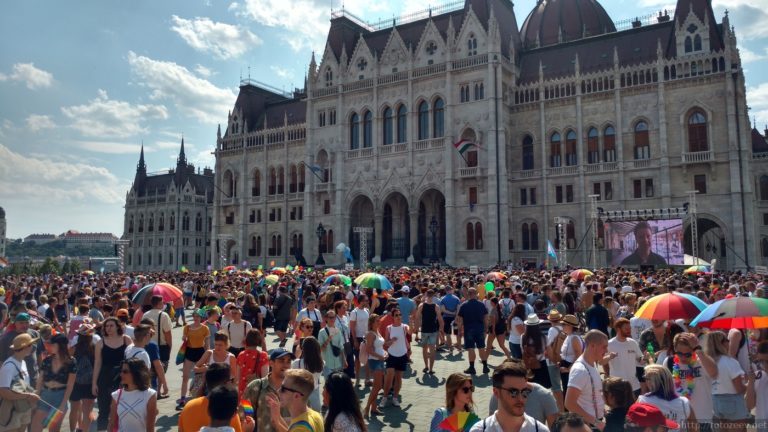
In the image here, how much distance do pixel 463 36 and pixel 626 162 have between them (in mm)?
16214

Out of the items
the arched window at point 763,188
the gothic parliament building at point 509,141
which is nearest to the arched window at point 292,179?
the gothic parliament building at point 509,141

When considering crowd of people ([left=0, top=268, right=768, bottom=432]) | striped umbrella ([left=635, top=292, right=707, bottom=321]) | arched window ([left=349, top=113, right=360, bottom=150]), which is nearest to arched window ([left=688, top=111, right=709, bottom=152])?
arched window ([left=349, top=113, right=360, bottom=150])

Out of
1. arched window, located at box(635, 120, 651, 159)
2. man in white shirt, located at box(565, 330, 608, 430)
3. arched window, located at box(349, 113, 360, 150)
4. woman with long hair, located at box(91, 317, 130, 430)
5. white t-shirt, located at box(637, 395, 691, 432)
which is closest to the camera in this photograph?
white t-shirt, located at box(637, 395, 691, 432)

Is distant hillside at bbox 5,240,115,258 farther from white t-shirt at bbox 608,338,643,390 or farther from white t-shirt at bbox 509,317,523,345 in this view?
white t-shirt at bbox 608,338,643,390

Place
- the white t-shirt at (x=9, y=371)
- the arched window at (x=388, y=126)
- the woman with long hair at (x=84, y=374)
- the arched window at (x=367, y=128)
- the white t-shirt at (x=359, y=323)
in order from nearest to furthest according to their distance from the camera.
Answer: the white t-shirt at (x=9, y=371) < the woman with long hair at (x=84, y=374) < the white t-shirt at (x=359, y=323) < the arched window at (x=388, y=126) < the arched window at (x=367, y=128)

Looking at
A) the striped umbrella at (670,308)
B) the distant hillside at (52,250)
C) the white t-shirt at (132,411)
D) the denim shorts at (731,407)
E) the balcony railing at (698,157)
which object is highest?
the balcony railing at (698,157)

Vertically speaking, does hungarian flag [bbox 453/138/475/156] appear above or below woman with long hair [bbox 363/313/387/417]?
above

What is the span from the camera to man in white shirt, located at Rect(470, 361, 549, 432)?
4.22 meters

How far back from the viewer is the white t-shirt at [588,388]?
5.82 meters

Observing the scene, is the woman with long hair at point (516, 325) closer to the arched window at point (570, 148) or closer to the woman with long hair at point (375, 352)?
the woman with long hair at point (375, 352)

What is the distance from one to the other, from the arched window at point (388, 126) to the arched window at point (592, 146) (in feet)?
53.5

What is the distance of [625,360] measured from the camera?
25.0 feet

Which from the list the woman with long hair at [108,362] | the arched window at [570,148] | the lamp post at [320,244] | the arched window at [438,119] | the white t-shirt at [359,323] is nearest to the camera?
the woman with long hair at [108,362]

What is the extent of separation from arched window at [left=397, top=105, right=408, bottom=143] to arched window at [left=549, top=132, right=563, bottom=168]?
39.7 feet
